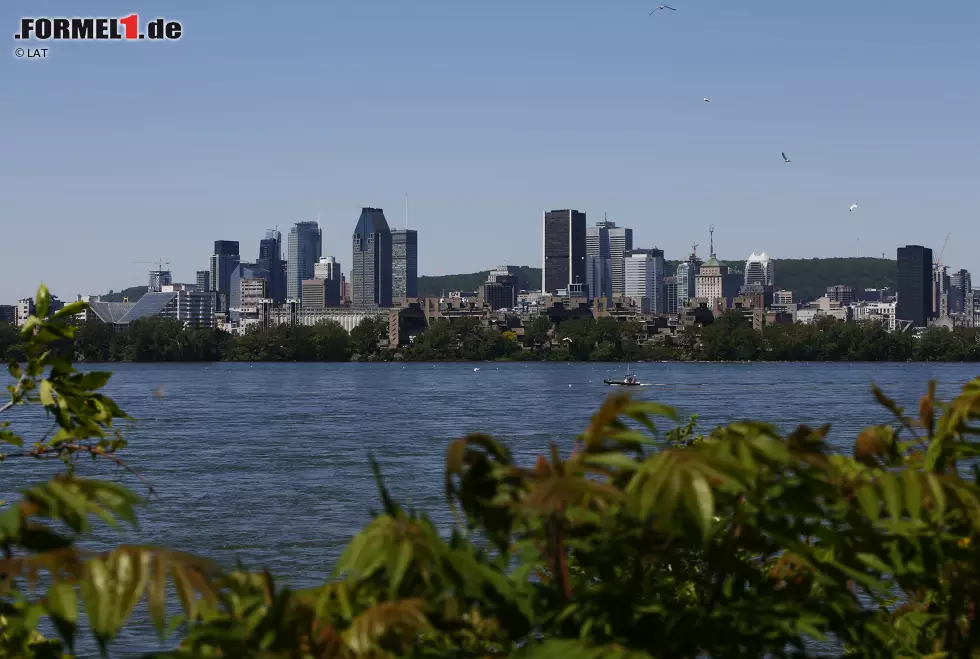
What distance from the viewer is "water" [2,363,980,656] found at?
984 inches

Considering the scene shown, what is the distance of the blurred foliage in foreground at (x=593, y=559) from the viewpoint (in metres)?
2.07

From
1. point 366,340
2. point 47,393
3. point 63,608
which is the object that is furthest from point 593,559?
point 366,340

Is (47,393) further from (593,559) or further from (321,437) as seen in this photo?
(321,437)

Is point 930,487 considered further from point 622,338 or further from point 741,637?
point 622,338

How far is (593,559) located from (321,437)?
47803 millimetres

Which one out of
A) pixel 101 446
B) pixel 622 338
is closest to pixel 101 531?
pixel 101 446

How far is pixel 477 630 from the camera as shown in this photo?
8.37 ft

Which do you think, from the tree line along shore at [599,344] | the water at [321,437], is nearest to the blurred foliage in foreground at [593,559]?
the water at [321,437]

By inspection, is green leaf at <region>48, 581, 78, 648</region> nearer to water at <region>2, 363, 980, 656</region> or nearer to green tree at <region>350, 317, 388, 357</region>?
water at <region>2, 363, 980, 656</region>

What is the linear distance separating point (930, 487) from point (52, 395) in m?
2.60

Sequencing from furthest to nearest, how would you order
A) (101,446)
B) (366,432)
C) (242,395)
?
(242,395)
(366,432)
(101,446)

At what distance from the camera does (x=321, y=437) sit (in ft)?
163

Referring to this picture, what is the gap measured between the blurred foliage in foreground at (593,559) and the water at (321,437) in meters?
0.26

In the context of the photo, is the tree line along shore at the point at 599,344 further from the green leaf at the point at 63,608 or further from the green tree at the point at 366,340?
the green leaf at the point at 63,608
